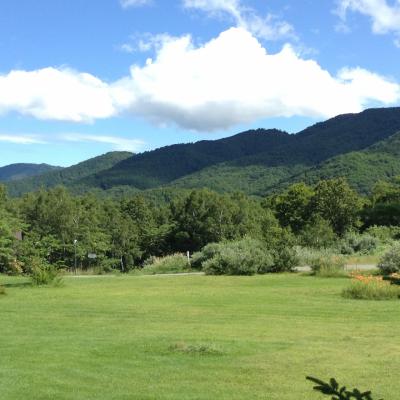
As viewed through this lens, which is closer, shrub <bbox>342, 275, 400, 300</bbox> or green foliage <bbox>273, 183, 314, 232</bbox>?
shrub <bbox>342, 275, 400, 300</bbox>

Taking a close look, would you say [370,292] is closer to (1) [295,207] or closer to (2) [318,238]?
(2) [318,238]

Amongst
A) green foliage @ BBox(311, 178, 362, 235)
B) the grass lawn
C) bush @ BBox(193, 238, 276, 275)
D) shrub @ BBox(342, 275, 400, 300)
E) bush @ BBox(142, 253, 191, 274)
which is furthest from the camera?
green foliage @ BBox(311, 178, 362, 235)

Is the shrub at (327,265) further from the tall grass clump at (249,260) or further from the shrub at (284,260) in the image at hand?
the tall grass clump at (249,260)

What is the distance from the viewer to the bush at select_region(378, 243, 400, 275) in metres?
23.4

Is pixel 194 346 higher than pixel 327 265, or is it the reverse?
pixel 194 346

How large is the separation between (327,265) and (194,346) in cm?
1698

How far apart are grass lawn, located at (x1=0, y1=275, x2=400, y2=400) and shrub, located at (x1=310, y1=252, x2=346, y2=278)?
6.87 meters

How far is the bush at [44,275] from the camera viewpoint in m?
21.5

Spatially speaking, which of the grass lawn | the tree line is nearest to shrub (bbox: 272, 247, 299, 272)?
the grass lawn

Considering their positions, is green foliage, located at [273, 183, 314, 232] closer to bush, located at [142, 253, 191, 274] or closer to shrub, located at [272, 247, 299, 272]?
bush, located at [142, 253, 191, 274]

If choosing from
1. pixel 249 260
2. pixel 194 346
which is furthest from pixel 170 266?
pixel 194 346

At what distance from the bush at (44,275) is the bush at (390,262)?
1354 cm

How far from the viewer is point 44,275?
21484 mm

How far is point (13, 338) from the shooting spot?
10664 mm
